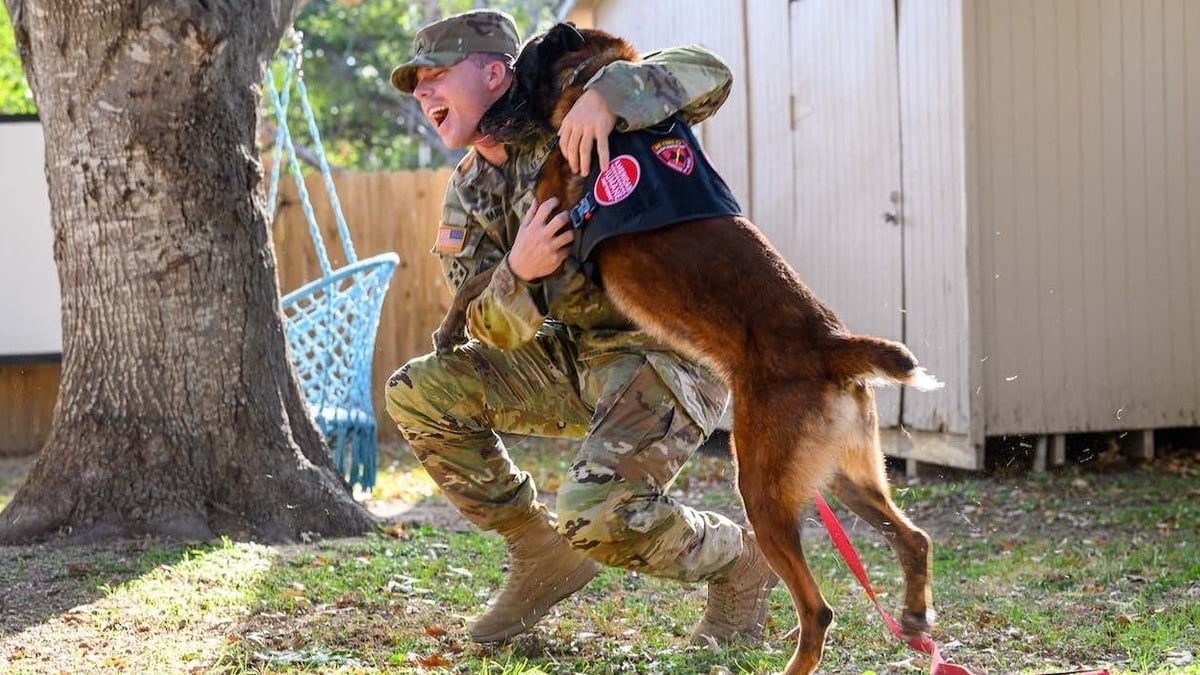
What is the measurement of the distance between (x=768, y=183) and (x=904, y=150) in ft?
4.80

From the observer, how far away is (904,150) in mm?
8039

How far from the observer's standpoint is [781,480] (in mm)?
3363

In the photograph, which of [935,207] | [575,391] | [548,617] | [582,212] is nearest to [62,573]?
[548,617]

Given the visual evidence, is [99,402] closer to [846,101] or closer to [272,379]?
[272,379]

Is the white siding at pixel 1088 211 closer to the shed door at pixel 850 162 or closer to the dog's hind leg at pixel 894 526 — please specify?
the shed door at pixel 850 162

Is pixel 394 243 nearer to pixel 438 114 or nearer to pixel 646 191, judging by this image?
pixel 438 114

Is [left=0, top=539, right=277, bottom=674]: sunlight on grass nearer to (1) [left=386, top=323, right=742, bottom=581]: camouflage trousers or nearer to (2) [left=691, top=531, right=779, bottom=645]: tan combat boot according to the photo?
(1) [left=386, top=323, right=742, bottom=581]: camouflage trousers

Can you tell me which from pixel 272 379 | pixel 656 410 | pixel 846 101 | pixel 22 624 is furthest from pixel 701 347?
pixel 846 101

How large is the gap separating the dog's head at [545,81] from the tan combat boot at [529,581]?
3.80 ft

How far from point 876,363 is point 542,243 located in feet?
3.11

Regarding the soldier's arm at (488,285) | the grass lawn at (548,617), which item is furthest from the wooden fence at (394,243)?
the soldier's arm at (488,285)

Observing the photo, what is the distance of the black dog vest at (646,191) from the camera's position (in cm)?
360

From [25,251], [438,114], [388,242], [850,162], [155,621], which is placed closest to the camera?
[438,114]

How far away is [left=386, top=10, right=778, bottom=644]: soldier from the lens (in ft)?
12.1
